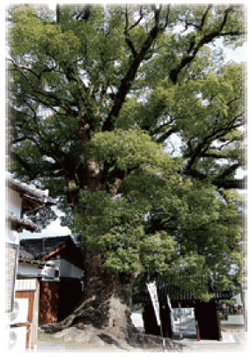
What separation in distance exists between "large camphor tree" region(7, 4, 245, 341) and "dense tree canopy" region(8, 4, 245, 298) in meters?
0.05

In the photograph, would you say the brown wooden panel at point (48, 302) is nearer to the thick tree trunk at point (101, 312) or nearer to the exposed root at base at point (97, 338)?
the thick tree trunk at point (101, 312)

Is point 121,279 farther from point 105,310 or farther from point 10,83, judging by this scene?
point 10,83

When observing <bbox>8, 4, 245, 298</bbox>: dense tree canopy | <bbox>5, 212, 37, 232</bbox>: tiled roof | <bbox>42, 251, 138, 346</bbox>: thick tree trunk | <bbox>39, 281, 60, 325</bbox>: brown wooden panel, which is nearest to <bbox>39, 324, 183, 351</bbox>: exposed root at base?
<bbox>42, 251, 138, 346</bbox>: thick tree trunk

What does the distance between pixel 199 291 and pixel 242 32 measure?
11730mm

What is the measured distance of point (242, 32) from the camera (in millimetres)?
13047

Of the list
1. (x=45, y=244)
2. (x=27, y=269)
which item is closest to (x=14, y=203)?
(x=27, y=269)

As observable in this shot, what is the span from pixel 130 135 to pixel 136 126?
86.6 inches

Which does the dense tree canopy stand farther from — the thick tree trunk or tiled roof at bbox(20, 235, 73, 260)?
tiled roof at bbox(20, 235, 73, 260)

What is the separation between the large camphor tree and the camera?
33.9 feet

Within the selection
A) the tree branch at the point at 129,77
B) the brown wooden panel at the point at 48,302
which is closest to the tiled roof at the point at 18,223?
the tree branch at the point at 129,77

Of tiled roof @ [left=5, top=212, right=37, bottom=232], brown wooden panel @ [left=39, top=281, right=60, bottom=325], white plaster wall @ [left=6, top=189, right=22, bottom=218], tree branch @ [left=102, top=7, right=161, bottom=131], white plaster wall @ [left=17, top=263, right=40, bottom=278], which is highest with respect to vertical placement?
A: tree branch @ [left=102, top=7, right=161, bottom=131]

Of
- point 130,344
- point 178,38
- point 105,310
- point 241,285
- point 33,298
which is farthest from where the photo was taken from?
point 241,285

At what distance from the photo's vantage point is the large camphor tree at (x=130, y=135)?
1034cm

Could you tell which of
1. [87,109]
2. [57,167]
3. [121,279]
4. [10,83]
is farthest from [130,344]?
[10,83]
